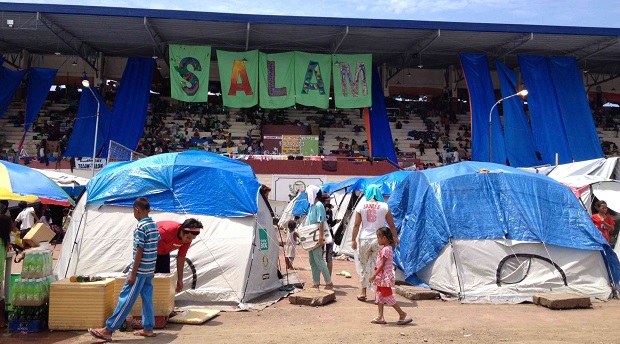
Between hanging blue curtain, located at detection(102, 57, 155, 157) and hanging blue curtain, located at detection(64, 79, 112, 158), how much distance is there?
334mm

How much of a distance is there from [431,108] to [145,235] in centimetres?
3232

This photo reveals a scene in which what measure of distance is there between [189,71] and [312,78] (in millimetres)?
6280

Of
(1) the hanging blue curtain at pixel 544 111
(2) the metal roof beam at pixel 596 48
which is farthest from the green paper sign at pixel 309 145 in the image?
(2) the metal roof beam at pixel 596 48

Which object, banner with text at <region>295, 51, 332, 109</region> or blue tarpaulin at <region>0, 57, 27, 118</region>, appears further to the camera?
banner with text at <region>295, 51, 332, 109</region>

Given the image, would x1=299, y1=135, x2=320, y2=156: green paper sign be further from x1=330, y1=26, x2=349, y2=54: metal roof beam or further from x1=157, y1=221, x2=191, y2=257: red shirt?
x1=157, y1=221, x2=191, y2=257: red shirt

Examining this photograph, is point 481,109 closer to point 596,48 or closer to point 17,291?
point 596,48

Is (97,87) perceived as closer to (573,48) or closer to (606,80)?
(573,48)

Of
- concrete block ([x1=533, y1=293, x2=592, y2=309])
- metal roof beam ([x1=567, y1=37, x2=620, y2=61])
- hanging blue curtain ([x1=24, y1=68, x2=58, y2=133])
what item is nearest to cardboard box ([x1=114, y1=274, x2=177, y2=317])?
concrete block ([x1=533, y1=293, x2=592, y2=309])

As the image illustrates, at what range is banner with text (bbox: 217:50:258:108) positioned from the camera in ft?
93.4

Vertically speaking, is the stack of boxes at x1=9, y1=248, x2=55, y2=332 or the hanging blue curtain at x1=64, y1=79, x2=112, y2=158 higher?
the hanging blue curtain at x1=64, y1=79, x2=112, y2=158

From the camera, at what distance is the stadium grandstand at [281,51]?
26812 mm

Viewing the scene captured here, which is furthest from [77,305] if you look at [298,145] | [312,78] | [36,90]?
[36,90]

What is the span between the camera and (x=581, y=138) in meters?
28.9

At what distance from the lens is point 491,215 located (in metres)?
8.21
